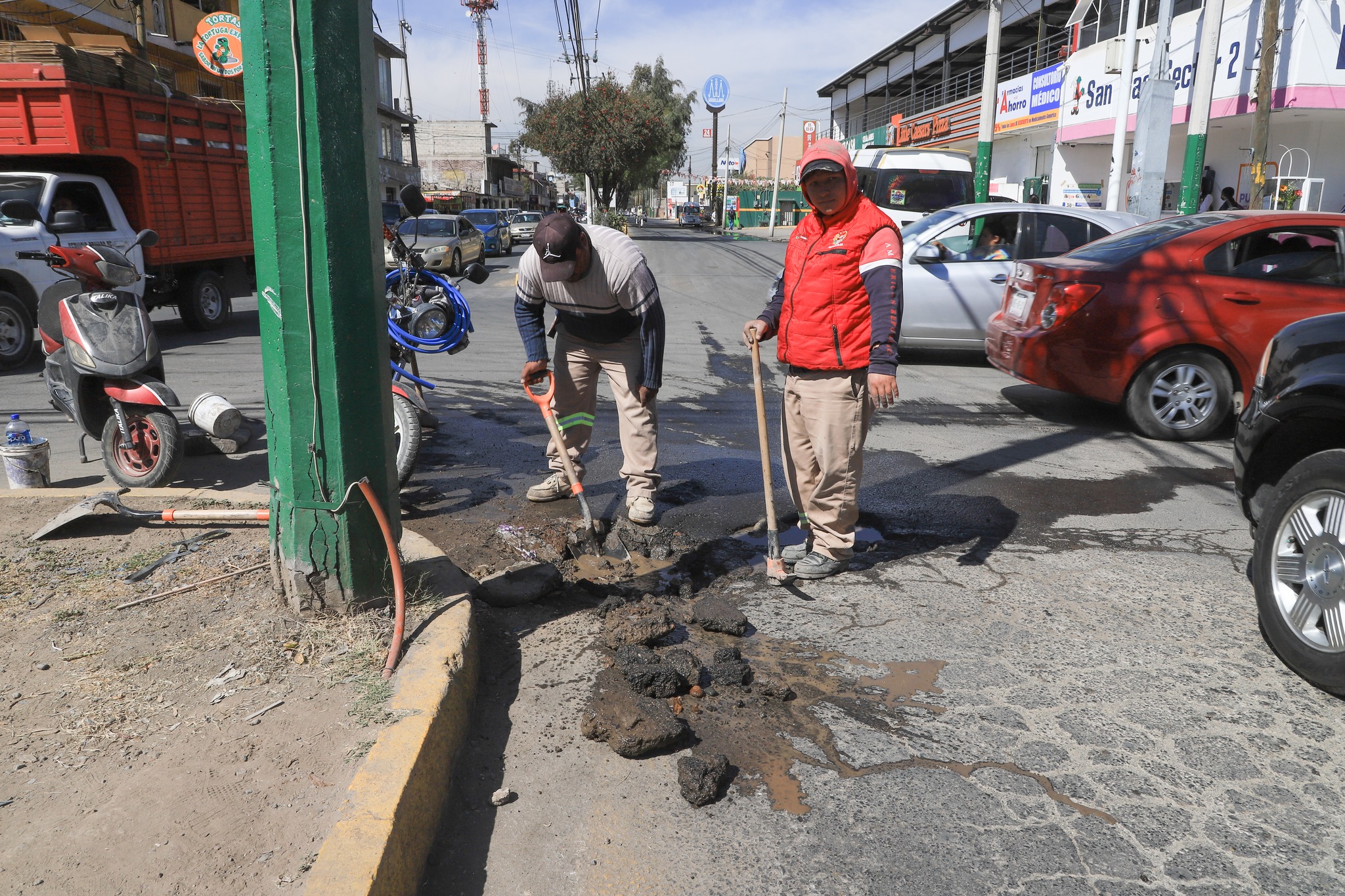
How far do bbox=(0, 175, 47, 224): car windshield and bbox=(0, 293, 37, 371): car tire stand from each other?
0.90 meters

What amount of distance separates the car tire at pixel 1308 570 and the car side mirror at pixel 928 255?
20.4 ft

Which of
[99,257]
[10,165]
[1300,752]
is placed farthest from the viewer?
[10,165]

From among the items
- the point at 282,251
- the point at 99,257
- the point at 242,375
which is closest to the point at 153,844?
the point at 282,251

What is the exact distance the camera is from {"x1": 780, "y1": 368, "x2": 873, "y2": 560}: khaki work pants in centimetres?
394

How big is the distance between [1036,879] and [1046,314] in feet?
17.7

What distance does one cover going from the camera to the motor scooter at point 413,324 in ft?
16.4

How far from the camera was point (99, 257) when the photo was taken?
201 inches

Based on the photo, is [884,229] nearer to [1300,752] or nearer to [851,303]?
[851,303]

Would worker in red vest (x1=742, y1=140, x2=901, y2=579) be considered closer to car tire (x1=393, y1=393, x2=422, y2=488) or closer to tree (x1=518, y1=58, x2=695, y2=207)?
car tire (x1=393, y1=393, x2=422, y2=488)

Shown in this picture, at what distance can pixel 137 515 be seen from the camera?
4.20 m

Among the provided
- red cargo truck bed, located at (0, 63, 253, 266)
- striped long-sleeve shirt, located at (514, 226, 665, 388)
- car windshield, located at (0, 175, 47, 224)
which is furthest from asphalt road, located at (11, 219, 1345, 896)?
red cargo truck bed, located at (0, 63, 253, 266)

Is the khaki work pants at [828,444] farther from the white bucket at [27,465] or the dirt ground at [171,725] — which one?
the white bucket at [27,465]

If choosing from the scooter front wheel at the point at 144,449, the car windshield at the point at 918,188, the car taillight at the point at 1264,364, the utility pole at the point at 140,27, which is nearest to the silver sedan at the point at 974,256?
the car taillight at the point at 1264,364

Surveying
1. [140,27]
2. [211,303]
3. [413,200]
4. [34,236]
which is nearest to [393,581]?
[413,200]
